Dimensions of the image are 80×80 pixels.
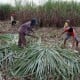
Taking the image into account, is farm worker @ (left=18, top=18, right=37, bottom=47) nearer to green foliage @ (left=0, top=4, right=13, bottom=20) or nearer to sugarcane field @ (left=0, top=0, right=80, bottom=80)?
sugarcane field @ (left=0, top=0, right=80, bottom=80)

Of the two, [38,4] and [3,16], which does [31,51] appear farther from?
[3,16]

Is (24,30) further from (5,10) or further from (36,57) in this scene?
(5,10)

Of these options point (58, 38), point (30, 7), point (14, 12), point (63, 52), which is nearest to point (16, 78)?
point (63, 52)

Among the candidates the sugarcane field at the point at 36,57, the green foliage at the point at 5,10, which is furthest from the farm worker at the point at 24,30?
the green foliage at the point at 5,10

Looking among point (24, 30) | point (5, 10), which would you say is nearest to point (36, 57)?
point (24, 30)

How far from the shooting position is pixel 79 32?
10.4m

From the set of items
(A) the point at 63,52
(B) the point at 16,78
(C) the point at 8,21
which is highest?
(C) the point at 8,21

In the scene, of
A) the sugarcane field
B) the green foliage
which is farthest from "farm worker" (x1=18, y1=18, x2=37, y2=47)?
the green foliage

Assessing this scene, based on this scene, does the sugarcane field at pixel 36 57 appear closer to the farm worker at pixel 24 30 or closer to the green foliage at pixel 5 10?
the farm worker at pixel 24 30

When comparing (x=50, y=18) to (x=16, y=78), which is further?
(x=50, y=18)

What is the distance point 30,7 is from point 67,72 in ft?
19.8

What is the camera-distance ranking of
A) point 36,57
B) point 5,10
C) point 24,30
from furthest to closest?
point 5,10 → point 24,30 → point 36,57

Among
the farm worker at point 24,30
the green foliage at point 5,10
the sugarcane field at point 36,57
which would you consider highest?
the green foliage at point 5,10

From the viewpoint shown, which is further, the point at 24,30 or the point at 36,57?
the point at 24,30
